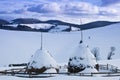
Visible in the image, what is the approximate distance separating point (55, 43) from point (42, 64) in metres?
88.5

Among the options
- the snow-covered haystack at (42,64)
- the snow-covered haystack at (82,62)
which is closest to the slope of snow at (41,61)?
the snow-covered haystack at (42,64)

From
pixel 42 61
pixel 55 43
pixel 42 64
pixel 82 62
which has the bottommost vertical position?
pixel 42 64

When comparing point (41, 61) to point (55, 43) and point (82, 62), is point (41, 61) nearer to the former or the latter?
point (82, 62)

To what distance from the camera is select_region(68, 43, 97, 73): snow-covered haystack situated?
143 ft

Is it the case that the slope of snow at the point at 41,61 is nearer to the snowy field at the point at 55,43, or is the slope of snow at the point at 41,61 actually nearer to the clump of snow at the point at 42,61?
the clump of snow at the point at 42,61

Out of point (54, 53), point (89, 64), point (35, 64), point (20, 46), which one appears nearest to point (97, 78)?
point (89, 64)

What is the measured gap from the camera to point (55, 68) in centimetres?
4350

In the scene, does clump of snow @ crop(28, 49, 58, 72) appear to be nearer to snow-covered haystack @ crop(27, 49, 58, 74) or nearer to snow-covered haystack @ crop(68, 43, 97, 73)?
snow-covered haystack @ crop(27, 49, 58, 74)

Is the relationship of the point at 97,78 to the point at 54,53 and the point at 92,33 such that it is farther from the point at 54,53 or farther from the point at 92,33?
the point at 92,33

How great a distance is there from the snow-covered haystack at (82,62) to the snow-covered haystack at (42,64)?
2126 mm

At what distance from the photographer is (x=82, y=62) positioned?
4384 cm

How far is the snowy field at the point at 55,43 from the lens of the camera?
356 feet

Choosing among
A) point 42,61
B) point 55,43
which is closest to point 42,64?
point 42,61

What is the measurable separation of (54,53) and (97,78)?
77.6 meters
